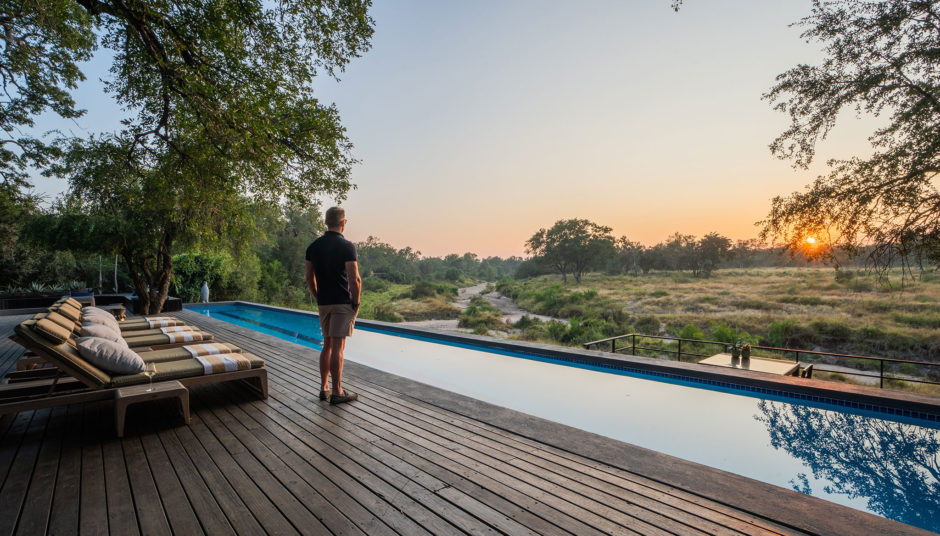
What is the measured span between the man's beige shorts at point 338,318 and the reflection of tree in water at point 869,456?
3.29 m

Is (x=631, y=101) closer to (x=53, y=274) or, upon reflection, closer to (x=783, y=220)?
(x=783, y=220)

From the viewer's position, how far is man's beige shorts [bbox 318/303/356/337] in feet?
9.70

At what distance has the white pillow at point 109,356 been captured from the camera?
2.62 meters

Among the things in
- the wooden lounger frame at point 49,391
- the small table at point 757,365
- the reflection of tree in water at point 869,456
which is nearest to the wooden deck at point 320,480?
the wooden lounger frame at point 49,391

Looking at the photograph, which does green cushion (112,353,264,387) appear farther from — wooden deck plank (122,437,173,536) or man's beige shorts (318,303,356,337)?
man's beige shorts (318,303,356,337)

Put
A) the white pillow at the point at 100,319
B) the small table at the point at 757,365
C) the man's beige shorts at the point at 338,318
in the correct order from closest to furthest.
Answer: the man's beige shorts at the point at 338,318, the white pillow at the point at 100,319, the small table at the point at 757,365

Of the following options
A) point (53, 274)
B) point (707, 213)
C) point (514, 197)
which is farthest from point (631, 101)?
point (53, 274)

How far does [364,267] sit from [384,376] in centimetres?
4166

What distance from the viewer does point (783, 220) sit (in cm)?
812

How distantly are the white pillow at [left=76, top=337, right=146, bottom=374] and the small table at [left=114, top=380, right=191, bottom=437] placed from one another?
0.45ft

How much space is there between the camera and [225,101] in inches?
180

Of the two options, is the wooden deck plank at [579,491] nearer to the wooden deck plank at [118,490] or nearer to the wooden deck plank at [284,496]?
the wooden deck plank at [284,496]

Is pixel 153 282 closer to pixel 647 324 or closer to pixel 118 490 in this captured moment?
pixel 118 490

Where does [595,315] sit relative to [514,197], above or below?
below
